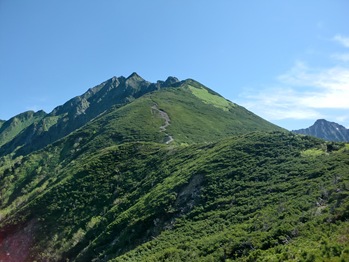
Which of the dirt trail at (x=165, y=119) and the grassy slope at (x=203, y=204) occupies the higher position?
the dirt trail at (x=165, y=119)

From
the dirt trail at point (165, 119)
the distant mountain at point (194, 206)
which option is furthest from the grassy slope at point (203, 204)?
the dirt trail at point (165, 119)

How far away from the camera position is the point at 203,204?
50031mm

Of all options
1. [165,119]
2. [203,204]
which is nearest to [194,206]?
[203,204]

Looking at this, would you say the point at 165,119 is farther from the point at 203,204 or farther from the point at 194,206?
the point at 203,204

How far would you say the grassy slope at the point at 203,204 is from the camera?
3052 centimetres

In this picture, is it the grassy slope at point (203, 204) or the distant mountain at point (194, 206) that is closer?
the grassy slope at point (203, 204)

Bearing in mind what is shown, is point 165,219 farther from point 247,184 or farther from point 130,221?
point 247,184

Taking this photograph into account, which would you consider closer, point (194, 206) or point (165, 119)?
point (194, 206)

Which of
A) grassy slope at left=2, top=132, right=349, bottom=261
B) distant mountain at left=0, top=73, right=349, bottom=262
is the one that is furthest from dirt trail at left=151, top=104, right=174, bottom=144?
grassy slope at left=2, top=132, right=349, bottom=261

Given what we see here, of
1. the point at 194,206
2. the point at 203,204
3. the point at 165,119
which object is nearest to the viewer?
the point at 203,204

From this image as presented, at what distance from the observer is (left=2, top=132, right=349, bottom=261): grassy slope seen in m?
30.5

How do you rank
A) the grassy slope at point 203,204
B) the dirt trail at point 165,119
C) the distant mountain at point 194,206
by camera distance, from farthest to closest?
the dirt trail at point 165,119 → the distant mountain at point 194,206 → the grassy slope at point 203,204

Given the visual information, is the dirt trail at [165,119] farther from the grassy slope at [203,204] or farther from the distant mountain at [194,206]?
the grassy slope at [203,204]

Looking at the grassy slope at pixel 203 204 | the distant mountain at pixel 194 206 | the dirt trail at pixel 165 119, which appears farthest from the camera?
the dirt trail at pixel 165 119
